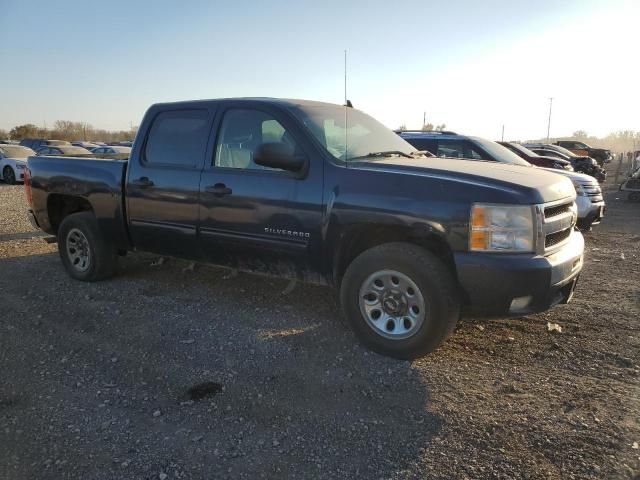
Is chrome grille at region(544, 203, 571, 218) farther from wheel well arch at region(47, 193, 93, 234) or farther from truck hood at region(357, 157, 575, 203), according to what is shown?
wheel well arch at region(47, 193, 93, 234)

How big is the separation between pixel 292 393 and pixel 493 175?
209 centimetres

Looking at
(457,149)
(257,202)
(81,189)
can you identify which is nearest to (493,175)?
(257,202)

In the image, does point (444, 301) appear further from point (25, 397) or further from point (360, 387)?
point (25, 397)

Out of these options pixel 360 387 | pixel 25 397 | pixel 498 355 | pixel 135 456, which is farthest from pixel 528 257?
pixel 25 397

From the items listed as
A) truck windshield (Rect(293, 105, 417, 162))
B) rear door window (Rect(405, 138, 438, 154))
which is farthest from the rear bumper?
rear door window (Rect(405, 138, 438, 154))

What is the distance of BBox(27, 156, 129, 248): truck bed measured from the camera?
5363 mm

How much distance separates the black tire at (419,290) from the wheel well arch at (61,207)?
366 cm

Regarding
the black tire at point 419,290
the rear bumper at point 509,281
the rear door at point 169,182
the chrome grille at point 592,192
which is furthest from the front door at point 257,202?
the chrome grille at point 592,192

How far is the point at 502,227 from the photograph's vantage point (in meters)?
3.40

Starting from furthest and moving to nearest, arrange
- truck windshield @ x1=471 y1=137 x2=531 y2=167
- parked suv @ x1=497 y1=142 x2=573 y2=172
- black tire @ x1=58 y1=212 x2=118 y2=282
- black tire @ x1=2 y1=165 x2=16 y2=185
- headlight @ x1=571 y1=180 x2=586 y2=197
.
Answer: black tire @ x1=2 y1=165 x2=16 y2=185
parked suv @ x1=497 y1=142 x2=573 y2=172
headlight @ x1=571 y1=180 x2=586 y2=197
truck windshield @ x1=471 y1=137 x2=531 y2=167
black tire @ x1=58 y1=212 x2=118 y2=282

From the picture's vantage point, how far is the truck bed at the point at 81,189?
211 inches

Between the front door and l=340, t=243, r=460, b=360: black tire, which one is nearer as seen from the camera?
l=340, t=243, r=460, b=360: black tire

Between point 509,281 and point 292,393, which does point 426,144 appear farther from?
point 292,393

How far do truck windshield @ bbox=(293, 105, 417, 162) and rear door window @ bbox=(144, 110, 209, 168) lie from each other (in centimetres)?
103
